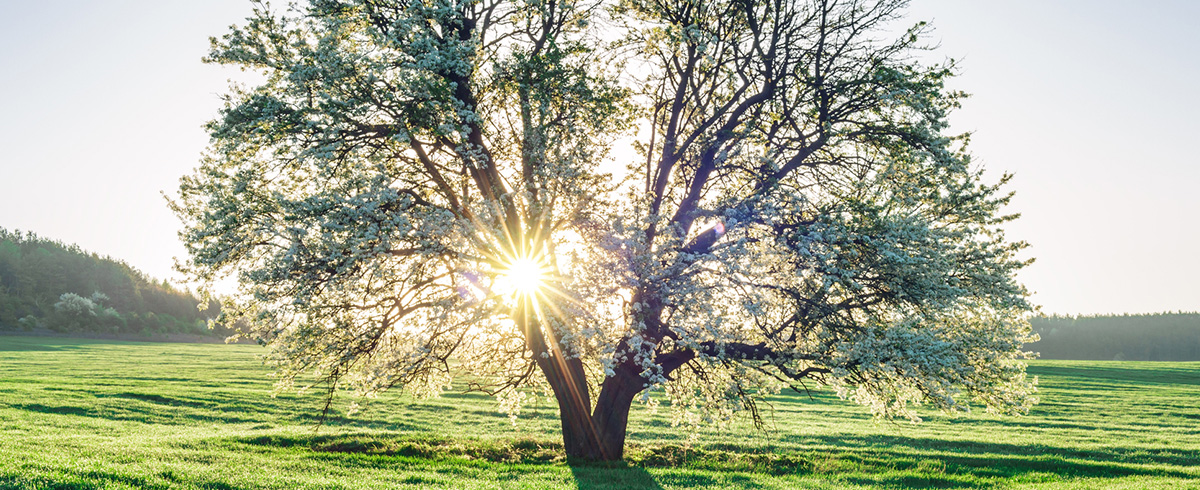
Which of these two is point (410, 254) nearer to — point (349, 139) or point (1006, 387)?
point (349, 139)

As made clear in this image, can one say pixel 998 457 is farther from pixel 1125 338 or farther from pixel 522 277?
pixel 1125 338

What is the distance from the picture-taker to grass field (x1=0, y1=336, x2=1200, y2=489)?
47.8 feet

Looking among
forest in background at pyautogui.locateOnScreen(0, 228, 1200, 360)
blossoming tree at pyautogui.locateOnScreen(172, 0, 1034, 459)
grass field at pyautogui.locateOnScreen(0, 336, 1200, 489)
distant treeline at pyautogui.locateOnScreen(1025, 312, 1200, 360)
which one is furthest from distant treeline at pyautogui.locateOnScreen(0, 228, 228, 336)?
distant treeline at pyautogui.locateOnScreen(1025, 312, 1200, 360)

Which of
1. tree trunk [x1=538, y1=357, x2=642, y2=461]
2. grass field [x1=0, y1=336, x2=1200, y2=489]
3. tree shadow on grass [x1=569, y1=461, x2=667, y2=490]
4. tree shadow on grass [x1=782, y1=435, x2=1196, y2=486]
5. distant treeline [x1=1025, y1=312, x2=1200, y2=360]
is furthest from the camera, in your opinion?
distant treeline [x1=1025, y1=312, x2=1200, y2=360]

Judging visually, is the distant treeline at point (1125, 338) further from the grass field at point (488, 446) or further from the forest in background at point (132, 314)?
the grass field at point (488, 446)

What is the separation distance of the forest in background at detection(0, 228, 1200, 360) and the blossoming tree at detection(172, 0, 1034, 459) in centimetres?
11715

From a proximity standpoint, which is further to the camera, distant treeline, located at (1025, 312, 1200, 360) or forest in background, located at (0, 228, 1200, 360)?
distant treeline, located at (1025, 312, 1200, 360)

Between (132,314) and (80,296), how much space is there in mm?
10878

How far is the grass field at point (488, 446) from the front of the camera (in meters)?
14.6

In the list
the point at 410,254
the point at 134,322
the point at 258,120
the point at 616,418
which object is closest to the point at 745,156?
the point at 616,418

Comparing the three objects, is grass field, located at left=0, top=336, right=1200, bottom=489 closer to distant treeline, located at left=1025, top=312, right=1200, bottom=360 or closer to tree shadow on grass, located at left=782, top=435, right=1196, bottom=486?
tree shadow on grass, located at left=782, top=435, right=1196, bottom=486

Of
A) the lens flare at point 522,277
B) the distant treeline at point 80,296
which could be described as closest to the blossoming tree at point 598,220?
Answer: the lens flare at point 522,277

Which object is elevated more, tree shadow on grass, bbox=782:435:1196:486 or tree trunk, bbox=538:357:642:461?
tree trunk, bbox=538:357:642:461

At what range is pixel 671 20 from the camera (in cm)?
1825
